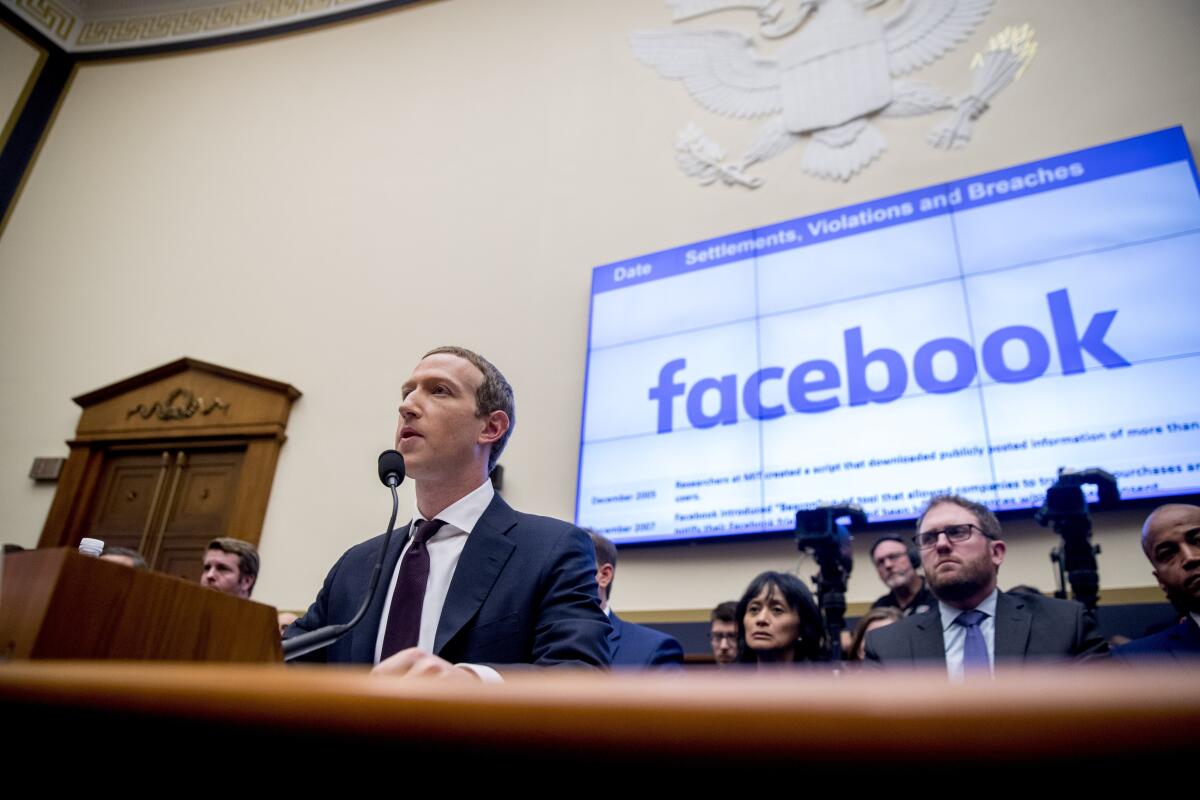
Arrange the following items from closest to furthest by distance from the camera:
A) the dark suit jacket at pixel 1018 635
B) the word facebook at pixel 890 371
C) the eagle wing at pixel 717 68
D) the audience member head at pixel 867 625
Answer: the dark suit jacket at pixel 1018 635
the audience member head at pixel 867 625
the word facebook at pixel 890 371
the eagle wing at pixel 717 68

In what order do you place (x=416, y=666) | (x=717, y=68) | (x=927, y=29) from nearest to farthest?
(x=416, y=666)
(x=927, y=29)
(x=717, y=68)

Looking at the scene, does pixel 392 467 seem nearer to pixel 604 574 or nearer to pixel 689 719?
pixel 689 719

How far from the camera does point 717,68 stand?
4.41 metres

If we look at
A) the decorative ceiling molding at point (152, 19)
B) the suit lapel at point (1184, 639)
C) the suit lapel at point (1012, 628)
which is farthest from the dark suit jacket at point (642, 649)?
the decorative ceiling molding at point (152, 19)

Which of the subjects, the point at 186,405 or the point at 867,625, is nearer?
the point at 867,625

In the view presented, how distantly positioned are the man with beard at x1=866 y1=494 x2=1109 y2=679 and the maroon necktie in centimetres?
153

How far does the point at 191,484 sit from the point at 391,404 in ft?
4.42

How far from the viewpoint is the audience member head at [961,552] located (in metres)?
2.21

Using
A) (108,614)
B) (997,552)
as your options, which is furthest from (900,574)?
(108,614)

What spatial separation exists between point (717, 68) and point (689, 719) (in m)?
4.67

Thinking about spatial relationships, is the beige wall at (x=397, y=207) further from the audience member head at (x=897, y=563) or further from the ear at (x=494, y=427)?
the ear at (x=494, y=427)

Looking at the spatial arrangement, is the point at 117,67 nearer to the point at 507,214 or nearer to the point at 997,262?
the point at 507,214

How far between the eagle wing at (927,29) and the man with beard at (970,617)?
101 inches

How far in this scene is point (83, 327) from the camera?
5332 millimetres
